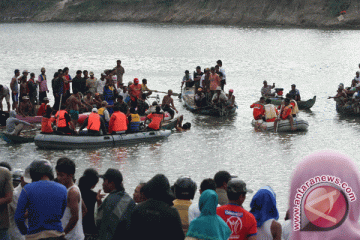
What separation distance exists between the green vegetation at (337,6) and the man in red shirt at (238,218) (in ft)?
288

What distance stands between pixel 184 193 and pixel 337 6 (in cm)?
8834

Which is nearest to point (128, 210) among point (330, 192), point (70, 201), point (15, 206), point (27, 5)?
point (70, 201)

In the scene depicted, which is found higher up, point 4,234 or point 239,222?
point 239,222

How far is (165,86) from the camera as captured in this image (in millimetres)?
35312

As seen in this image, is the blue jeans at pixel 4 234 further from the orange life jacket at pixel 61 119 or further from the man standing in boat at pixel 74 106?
the man standing in boat at pixel 74 106

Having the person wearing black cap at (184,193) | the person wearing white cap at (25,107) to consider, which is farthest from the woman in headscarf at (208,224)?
the person wearing white cap at (25,107)

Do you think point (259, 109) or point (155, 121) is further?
point (259, 109)

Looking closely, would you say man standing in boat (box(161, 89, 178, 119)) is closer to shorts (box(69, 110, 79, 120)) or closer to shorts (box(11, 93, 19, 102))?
shorts (box(69, 110, 79, 120))

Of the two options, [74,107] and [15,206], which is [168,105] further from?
[15,206]

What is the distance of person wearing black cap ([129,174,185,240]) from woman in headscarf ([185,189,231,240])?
0.13m

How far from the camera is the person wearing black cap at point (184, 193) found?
5305mm

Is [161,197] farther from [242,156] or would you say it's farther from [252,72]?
[252,72]

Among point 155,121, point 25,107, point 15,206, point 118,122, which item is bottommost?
point 155,121

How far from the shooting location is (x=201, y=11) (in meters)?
108
